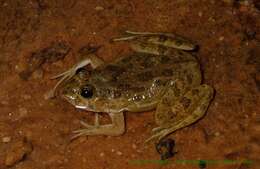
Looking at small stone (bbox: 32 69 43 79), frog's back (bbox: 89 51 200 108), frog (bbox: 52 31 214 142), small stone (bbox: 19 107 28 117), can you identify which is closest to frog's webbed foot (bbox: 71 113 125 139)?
frog (bbox: 52 31 214 142)

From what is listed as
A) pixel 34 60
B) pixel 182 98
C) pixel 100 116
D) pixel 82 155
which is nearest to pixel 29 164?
pixel 82 155

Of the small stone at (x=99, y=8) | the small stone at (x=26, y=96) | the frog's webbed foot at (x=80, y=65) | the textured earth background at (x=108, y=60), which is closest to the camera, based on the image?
the textured earth background at (x=108, y=60)

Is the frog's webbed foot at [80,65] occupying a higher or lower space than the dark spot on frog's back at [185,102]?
higher

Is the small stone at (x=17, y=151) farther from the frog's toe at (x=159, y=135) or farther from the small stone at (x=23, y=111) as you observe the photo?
the frog's toe at (x=159, y=135)

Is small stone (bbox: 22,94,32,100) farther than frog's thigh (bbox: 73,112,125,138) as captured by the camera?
Yes

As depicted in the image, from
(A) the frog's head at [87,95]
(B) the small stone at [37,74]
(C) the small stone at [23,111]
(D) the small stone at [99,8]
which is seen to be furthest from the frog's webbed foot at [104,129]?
(D) the small stone at [99,8]

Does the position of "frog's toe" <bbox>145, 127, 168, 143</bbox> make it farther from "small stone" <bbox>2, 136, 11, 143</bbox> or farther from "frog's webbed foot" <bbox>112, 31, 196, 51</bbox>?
"small stone" <bbox>2, 136, 11, 143</bbox>

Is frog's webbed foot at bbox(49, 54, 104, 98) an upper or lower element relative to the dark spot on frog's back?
upper

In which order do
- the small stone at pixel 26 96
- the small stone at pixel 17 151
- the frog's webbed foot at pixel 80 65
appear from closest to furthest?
the small stone at pixel 17 151, the small stone at pixel 26 96, the frog's webbed foot at pixel 80 65
